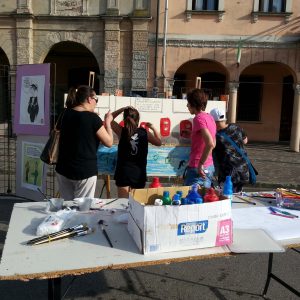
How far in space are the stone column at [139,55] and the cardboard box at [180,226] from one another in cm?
1253

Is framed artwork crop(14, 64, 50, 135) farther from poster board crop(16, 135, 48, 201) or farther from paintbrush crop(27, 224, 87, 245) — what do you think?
paintbrush crop(27, 224, 87, 245)

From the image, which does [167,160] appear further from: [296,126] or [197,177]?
[296,126]

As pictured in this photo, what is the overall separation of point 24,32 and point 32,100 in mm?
10478

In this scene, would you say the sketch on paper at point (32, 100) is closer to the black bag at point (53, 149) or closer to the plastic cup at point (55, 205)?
the black bag at point (53, 149)

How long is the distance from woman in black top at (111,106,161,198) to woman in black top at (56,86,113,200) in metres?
0.38

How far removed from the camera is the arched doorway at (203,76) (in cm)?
1702

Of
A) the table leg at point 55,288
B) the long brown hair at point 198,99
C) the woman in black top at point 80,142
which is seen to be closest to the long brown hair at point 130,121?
the woman in black top at point 80,142

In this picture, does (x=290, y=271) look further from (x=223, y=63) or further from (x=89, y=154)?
(x=223, y=63)

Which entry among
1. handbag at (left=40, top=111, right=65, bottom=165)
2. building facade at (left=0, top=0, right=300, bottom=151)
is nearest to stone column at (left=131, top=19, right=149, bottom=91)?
building facade at (left=0, top=0, right=300, bottom=151)

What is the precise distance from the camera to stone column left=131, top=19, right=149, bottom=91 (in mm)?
14211

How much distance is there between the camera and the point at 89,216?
2.78m

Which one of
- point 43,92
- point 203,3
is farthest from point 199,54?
point 43,92

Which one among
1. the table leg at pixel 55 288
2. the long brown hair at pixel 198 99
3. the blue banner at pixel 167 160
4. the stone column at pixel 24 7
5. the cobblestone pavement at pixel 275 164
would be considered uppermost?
the stone column at pixel 24 7

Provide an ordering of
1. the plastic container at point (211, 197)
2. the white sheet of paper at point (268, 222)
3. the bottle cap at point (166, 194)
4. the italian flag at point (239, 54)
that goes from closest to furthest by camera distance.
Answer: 1. the plastic container at point (211, 197)
2. the bottle cap at point (166, 194)
3. the white sheet of paper at point (268, 222)
4. the italian flag at point (239, 54)
